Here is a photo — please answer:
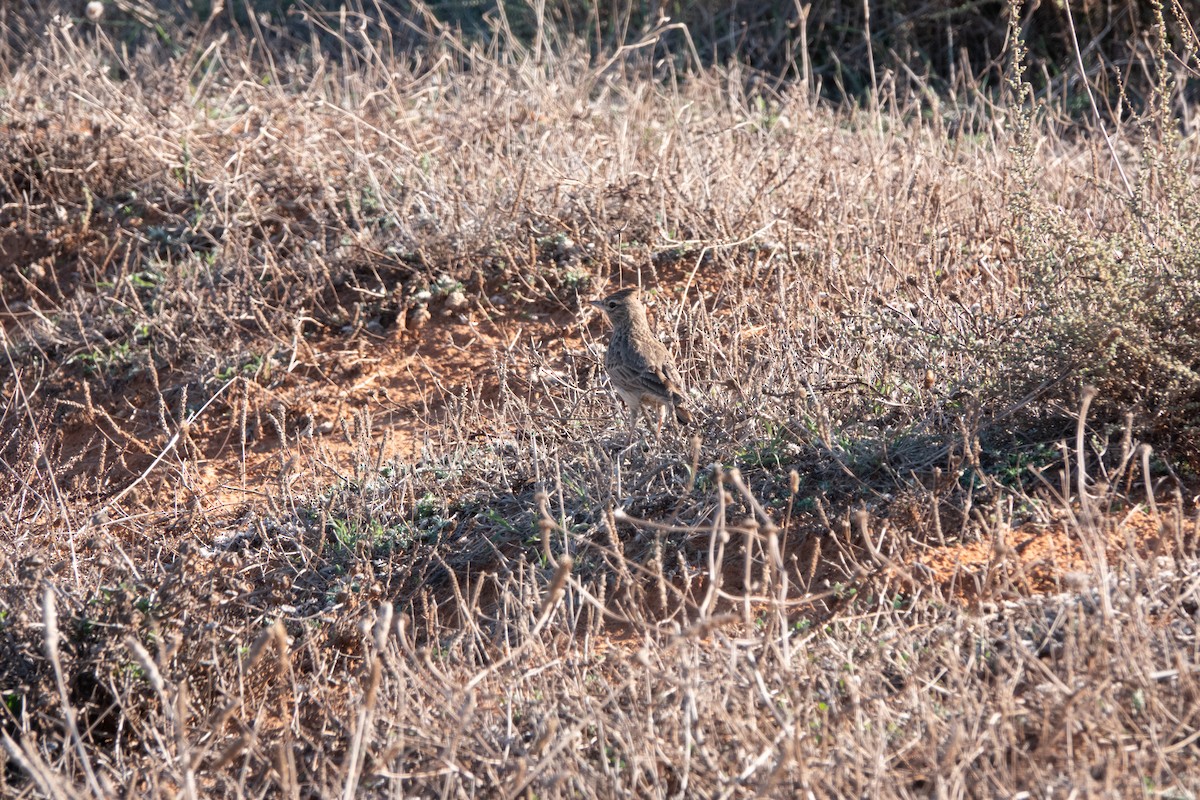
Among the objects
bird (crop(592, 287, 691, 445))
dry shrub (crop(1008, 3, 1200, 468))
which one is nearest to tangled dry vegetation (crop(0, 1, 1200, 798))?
dry shrub (crop(1008, 3, 1200, 468))

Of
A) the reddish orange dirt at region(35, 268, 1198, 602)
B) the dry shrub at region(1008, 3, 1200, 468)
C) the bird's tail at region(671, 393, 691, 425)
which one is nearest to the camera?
the dry shrub at region(1008, 3, 1200, 468)

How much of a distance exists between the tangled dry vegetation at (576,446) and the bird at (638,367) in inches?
5.2

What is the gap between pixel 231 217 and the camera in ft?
24.7

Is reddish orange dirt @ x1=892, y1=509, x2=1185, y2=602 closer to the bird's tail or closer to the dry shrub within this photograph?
the dry shrub

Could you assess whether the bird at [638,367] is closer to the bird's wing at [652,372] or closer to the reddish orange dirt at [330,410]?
the bird's wing at [652,372]

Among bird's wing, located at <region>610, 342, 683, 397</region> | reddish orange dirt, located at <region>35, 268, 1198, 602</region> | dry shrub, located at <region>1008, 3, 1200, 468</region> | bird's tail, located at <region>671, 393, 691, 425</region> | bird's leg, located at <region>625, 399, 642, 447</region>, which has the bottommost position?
reddish orange dirt, located at <region>35, 268, 1198, 602</region>

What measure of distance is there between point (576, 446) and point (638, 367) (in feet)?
1.52

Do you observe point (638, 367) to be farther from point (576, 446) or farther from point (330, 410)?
point (330, 410)

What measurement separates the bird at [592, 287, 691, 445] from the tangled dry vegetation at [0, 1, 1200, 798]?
0.43ft

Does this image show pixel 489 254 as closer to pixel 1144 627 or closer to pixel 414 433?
pixel 414 433

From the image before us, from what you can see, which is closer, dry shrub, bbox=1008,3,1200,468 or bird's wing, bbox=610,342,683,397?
dry shrub, bbox=1008,3,1200,468

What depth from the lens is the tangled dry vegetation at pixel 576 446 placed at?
3.35 meters

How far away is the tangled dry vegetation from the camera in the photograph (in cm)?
335

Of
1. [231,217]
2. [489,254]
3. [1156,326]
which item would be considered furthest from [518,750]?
[231,217]
